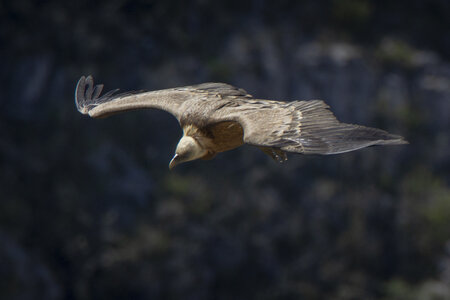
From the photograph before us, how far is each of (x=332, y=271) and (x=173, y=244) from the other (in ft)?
11.1

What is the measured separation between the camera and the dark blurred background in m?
13.4

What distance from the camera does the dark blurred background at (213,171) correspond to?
1341 cm

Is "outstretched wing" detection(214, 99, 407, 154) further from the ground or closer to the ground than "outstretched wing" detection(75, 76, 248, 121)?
closer to the ground

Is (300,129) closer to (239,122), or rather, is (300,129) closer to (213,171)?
(239,122)

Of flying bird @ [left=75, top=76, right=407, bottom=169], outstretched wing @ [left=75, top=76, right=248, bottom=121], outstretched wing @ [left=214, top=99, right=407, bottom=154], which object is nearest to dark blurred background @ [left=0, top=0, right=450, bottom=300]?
flying bird @ [left=75, top=76, right=407, bottom=169]

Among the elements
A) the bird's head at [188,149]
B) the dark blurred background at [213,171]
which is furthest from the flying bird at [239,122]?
the dark blurred background at [213,171]

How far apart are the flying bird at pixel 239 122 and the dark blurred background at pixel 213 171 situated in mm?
6972

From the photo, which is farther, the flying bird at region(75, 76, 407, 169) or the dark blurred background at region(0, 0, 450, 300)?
the dark blurred background at region(0, 0, 450, 300)

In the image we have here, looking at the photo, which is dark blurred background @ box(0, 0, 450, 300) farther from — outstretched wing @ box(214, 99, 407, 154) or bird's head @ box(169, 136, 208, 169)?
outstretched wing @ box(214, 99, 407, 154)

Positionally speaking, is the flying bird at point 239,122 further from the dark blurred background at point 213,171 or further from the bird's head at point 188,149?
the dark blurred background at point 213,171

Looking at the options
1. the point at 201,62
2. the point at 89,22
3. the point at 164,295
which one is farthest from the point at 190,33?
the point at 164,295

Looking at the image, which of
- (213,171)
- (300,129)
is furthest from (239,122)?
(213,171)

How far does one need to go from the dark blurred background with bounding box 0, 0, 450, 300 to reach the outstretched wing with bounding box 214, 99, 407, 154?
28.2 ft

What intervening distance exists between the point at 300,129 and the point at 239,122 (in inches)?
19.1
